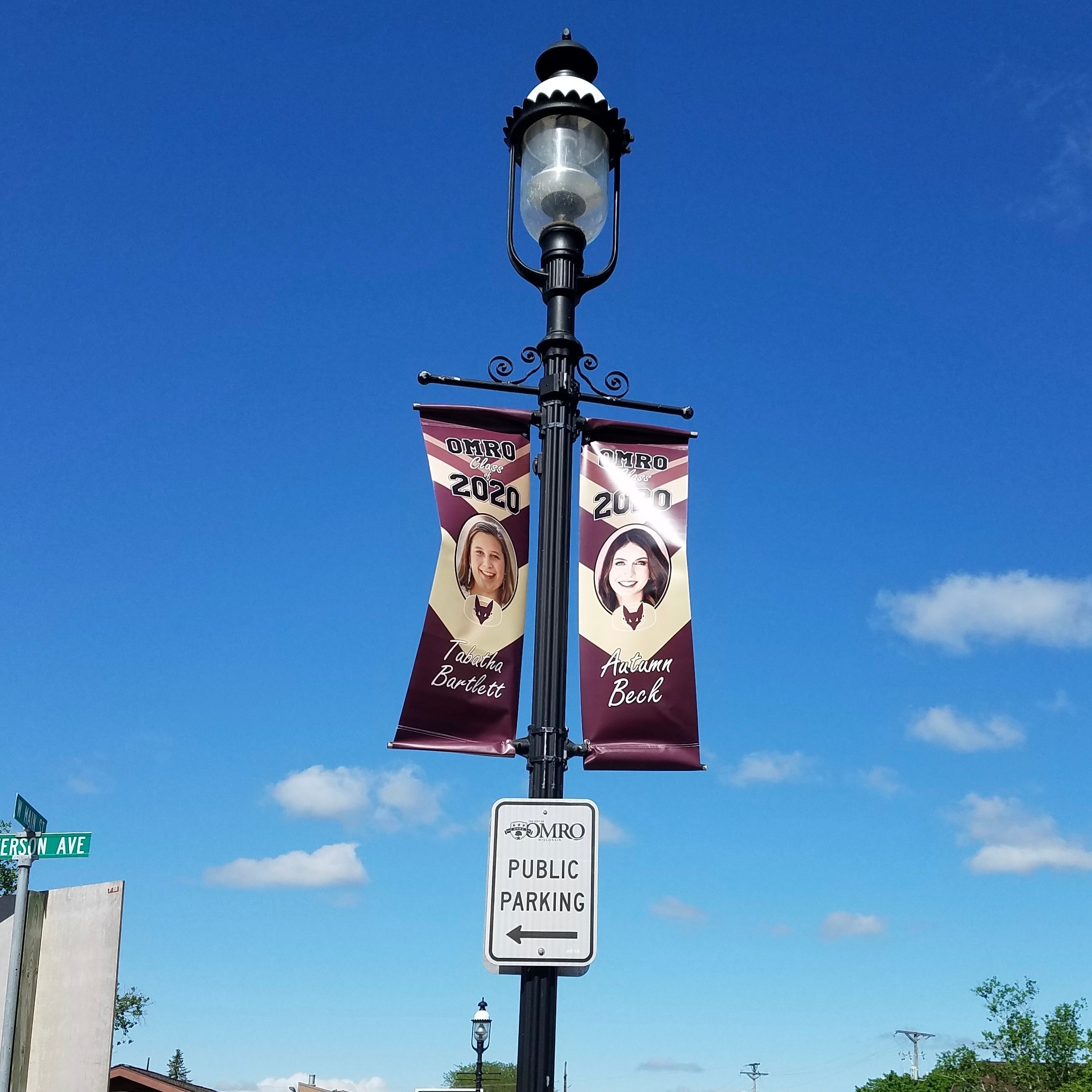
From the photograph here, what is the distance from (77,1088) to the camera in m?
8.58

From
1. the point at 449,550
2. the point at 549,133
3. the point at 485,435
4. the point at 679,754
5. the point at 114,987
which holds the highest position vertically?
the point at 549,133

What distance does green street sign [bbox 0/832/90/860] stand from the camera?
1116 centimetres

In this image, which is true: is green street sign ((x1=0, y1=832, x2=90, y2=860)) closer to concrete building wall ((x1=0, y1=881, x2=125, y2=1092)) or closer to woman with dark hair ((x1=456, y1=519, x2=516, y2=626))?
concrete building wall ((x1=0, y1=881, x2=125, y2=1092))

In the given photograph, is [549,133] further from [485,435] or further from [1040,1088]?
[1040,1088]

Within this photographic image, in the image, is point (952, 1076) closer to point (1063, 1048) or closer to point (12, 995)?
point (1063, 1048)

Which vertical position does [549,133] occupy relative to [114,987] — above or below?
above

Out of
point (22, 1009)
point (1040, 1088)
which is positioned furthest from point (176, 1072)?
point (22, 1009)

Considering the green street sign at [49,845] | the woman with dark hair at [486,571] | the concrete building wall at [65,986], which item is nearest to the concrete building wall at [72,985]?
the concrete building wall at [65,986]

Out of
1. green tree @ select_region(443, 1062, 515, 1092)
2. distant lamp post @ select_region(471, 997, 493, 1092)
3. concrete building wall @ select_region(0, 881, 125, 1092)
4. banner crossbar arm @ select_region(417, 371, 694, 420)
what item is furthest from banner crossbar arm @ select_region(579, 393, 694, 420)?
green tree @ select_region(443, 1062, 515, 1092)

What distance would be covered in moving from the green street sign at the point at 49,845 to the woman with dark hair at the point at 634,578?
7.00m

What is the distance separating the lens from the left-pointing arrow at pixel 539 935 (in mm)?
5148

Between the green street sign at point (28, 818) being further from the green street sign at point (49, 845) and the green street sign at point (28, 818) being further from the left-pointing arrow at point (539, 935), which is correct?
the left-pointing arrow at point (539, 935)

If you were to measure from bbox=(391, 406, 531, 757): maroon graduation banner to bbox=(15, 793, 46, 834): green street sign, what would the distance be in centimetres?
651

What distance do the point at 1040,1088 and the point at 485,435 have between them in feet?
239
